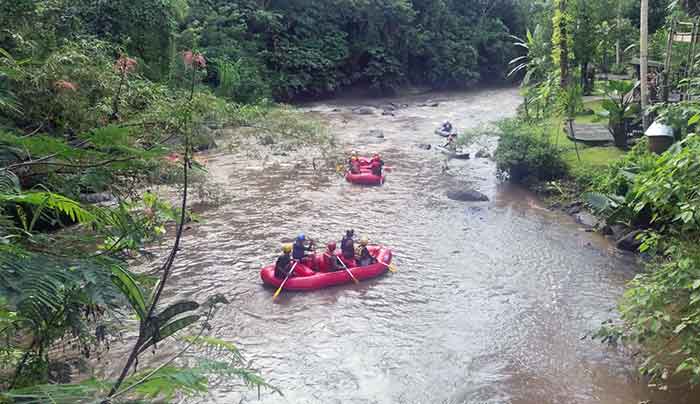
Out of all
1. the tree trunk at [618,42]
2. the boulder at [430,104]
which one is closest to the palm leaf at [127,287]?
the tree trunk at [618,42]

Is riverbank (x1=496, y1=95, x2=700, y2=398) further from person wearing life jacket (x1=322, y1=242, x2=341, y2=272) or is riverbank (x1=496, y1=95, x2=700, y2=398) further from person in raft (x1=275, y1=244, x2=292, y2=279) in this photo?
person in raft (x1=275, y1=244, x2=292, y2=279)

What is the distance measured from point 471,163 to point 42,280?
15838mm

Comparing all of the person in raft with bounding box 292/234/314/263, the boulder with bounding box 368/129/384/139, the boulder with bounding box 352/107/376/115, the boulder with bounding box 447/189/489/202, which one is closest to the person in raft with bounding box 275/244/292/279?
the person in raft with bounding box 292/234/314/263

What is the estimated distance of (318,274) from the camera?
9.41 m

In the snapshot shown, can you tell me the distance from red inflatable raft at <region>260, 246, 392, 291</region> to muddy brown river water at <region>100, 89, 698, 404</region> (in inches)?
5.8

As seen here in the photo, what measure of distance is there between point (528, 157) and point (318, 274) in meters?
7.21

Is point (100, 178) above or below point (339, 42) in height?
below

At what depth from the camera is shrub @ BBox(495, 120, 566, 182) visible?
14.0 meters

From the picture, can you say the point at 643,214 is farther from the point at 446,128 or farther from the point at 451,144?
the point at 446,128

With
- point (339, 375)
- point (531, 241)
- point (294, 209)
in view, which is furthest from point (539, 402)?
point (294, 209)

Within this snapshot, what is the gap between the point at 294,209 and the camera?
42.4 ft

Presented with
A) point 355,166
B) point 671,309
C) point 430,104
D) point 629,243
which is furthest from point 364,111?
point 671,309

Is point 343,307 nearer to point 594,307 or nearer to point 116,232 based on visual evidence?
point 594,307

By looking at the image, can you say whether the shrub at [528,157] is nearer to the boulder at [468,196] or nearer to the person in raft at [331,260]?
the boulder at [468,196]
